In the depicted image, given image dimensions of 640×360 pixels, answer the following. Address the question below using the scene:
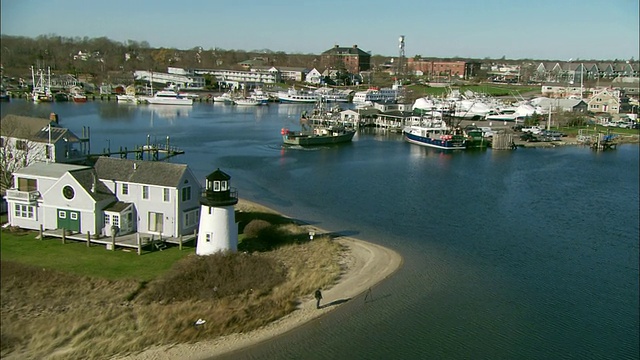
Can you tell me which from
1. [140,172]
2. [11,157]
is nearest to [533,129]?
[140,172]

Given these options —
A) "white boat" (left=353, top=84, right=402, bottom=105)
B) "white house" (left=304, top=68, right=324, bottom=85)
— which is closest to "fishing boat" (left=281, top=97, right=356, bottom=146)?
"white boat" (left=353, top=84, right=402, bottom=105)

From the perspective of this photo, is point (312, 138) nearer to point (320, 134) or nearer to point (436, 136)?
point (320, 134)

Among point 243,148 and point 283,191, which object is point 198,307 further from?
point 243,148

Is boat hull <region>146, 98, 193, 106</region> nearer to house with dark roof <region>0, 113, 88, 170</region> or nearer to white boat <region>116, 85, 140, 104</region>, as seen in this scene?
white boat <region>116, 85, 140, 104</region>

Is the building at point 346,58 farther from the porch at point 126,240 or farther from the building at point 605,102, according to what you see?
the porch at point 126,240

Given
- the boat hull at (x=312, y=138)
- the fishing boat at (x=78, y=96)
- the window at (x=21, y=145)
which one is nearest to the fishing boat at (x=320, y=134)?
the boat hull at (x=312, y=138)

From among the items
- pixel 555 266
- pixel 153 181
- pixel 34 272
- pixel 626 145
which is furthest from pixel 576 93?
pixel 34 272
